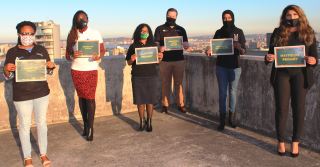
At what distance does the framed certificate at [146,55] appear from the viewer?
560 centimetres

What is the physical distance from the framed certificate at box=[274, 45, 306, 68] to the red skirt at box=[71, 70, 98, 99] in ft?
8.42

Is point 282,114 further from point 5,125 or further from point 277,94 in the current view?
point 5,125

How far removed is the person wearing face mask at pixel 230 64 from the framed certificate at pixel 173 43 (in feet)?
3.07

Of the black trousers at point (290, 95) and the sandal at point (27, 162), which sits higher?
the black trousers at point (290, 95)

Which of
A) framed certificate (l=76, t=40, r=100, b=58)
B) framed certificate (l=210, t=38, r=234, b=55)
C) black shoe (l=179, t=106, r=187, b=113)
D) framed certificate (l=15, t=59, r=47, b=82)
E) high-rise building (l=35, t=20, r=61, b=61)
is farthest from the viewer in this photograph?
high-rise building (l=35, t=20, r=61, b=61)

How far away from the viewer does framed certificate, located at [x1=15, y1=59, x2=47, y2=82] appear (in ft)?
13.2

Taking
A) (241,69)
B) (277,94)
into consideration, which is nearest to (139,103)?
(241,69)

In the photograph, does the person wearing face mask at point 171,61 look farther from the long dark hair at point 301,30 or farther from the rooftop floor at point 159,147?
the long dark hair at point 301,30

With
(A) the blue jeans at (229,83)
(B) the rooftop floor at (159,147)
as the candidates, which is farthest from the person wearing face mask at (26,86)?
(A) the blue jeans at (229,83)

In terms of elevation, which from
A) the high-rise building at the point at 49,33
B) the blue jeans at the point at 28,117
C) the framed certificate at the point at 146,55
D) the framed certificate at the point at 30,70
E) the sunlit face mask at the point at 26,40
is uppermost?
the high-rise building at the point at 49,33

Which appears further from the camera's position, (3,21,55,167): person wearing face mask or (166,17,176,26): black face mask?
(166,17,176,26): black face mask

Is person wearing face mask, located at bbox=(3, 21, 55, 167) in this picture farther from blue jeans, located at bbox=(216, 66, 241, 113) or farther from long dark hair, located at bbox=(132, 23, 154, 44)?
blue jeans, located at bbox=(216, 66, 241, 113)

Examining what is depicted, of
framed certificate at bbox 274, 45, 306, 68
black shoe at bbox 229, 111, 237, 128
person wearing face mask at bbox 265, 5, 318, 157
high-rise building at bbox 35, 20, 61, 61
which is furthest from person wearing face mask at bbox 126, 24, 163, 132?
high-rise building at bbox 35, 20, 61, 61

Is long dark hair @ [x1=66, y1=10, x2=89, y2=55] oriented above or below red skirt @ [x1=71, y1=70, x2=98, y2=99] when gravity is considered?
above
